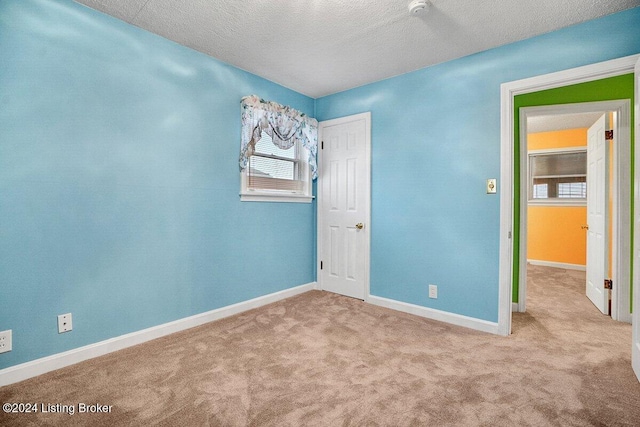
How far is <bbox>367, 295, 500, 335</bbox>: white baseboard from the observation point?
8.64 feet

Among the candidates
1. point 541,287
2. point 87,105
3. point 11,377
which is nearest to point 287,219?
point 87,105

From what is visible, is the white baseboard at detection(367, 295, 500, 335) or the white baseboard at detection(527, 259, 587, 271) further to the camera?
the white baseboard at detection(527, 259, 587, 271)

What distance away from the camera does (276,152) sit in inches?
138

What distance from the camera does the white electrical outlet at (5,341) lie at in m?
1.77

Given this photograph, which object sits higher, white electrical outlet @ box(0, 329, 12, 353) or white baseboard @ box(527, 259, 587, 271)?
white electrical outlet @ box(0, 329, 12, 353)

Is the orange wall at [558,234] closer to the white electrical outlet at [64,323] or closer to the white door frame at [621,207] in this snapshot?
the white door frame at [621,207]

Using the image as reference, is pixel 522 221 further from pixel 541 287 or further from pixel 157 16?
pixel 157 16

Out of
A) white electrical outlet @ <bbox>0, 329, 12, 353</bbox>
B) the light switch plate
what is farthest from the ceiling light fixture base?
white electrical outlet @ <bbox>0, 329, 12, 353</bbox>

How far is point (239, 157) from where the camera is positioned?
9.95ft

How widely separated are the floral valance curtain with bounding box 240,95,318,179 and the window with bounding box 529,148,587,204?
4.77 metres

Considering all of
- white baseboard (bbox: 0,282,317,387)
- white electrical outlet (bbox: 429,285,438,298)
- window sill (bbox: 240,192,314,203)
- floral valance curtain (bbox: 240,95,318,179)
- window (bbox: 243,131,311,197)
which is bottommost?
white baseboard (bbox: 0,282,317,387)

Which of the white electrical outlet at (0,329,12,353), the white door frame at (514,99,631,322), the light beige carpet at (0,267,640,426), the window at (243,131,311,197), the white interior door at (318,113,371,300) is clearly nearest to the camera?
the light beige carpet at (0,267,640,426)

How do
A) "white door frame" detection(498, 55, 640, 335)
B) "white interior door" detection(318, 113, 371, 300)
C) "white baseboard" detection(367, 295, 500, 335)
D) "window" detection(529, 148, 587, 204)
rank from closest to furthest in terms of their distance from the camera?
"white door frame" detection(498, 55, 640, 335) → "white baseboard" detection(367, 295, 500, 335) → "white interior door" detection(318, 113, 371, 300) → "window" detection(529, 148, 587, 204)

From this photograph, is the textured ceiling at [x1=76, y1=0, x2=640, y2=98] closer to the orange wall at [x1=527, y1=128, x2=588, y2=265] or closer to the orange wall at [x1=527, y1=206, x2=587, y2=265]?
the orange wall at [x1=527, y1=128, x2=588, y2=265]
